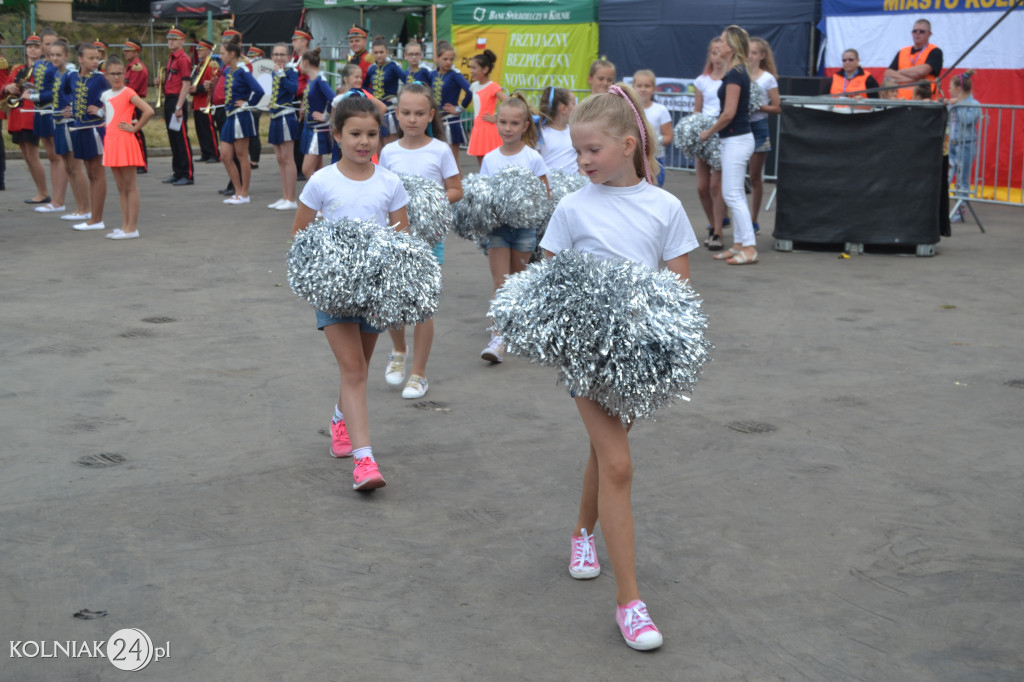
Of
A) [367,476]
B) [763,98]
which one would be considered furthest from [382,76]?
[367,476]

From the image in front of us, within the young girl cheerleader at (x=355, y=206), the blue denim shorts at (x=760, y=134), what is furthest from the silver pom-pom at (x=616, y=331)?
the blue denim shorts at (x=760, y=134)

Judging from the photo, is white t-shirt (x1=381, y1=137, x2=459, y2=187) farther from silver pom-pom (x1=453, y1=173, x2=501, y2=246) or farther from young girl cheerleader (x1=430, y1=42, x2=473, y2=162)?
young girl cheerleader (x1=430, y1=42, x2=473, y2=162)

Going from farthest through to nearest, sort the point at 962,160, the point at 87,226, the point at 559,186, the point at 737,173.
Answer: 1. the point at 962,160
2. the point at 87,226
3. the point at 737,173
4. the point at 559,186

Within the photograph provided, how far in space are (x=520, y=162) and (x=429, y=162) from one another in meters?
0.72

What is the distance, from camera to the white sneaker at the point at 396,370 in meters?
6.37

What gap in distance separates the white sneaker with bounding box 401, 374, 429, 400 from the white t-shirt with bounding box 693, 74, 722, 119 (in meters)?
5.50

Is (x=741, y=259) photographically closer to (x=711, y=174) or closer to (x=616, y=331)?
(x=711, y=174)

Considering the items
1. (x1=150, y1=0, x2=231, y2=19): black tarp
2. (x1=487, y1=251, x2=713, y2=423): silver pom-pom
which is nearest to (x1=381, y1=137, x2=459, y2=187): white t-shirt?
(x1=487, y1=251, x2=713, y2=423): silver pom-pom

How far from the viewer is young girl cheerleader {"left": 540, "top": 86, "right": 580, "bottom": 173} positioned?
775 cm

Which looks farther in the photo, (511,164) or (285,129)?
(285,129)

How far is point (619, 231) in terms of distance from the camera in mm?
3625

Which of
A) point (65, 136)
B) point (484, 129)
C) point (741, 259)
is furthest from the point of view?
point (484, 129)

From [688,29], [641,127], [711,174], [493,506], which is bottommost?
[493,506]

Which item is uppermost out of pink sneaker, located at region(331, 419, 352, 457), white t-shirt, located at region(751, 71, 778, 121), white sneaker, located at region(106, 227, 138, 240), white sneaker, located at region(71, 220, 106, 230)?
white t-shirt, located at region(751, 71, 778, 121)
